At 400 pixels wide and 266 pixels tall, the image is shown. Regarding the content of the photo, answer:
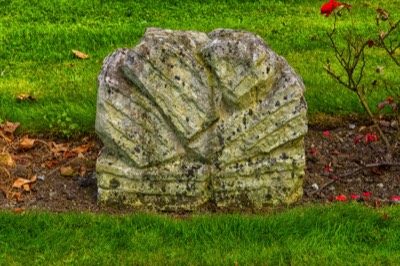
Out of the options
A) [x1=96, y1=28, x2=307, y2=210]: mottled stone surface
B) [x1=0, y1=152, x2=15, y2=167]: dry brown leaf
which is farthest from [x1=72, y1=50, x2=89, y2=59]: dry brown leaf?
[x1=96, y1=28, x2=307, y2=210]: mottled stone surface

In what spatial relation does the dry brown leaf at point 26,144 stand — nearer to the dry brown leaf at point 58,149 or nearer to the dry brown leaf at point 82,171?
the dry brown leaf at point 58,149

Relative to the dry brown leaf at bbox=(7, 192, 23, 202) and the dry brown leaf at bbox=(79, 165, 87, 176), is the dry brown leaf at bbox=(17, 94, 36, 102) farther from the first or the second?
the dry brown leaf at bbox=(7, 192, 23, 202)

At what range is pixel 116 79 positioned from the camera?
535 centimetres

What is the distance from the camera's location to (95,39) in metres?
9.26

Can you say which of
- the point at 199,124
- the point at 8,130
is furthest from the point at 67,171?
the point at 199,124

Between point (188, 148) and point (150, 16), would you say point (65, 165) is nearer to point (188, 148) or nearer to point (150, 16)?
point (188, 148)

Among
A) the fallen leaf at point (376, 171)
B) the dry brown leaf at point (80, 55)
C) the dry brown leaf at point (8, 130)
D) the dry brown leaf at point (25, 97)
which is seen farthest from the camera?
the dry brown leaf at point (80, 55)

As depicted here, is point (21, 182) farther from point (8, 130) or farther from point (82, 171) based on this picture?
point (8, 130)

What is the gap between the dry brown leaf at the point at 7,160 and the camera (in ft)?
20.2

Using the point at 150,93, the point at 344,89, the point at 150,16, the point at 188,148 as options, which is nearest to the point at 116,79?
the point at 150,93

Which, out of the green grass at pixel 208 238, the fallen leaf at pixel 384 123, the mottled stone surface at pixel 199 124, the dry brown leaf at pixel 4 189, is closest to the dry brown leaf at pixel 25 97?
the dry brown leaf at pixel 4 189

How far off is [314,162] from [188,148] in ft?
4.54

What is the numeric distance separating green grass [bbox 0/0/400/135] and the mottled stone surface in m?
1.54

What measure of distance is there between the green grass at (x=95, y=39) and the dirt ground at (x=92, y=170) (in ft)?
0.84
